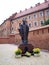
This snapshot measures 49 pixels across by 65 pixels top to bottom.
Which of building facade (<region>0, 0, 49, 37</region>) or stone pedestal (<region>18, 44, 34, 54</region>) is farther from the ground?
building facade (<region>0, 0, 49, 37</region>)

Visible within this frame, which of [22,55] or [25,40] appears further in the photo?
[25,40]

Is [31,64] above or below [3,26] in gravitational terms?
below

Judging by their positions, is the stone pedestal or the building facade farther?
the building facade

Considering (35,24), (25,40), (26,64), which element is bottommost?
Answer: (26,64)

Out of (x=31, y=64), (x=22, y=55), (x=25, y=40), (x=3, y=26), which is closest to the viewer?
(x=31, y=64)

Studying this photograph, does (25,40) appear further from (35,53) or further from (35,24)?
(35,24)

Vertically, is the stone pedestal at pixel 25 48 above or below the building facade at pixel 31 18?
below

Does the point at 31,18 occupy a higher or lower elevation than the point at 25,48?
higher

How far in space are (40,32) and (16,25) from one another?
3901 centimetres

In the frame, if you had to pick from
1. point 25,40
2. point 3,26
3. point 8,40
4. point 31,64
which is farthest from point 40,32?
point 3,26

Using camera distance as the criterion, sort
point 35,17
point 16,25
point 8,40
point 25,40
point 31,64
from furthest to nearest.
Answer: point 16,25 < point 35,17 < point 8,40 < point 25,40 < point 31,64

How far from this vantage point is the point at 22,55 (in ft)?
42.5

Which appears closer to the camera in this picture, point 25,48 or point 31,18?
point 25,48

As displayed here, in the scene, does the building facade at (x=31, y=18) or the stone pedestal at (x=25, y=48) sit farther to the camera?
the building facade at (x=31, y=18)
